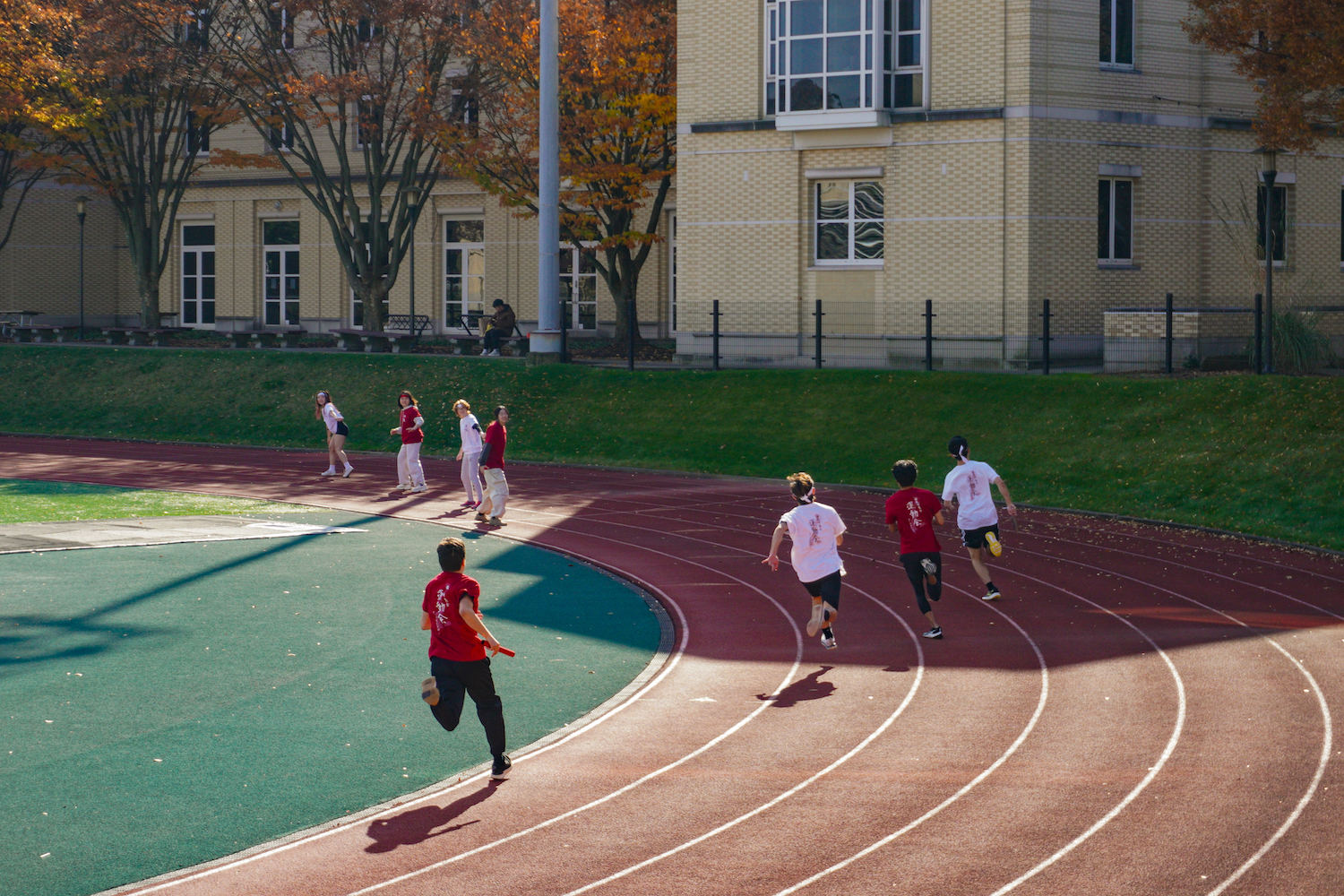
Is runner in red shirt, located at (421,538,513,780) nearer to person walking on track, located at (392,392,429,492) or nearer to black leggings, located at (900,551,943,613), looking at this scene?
black leggings, located at (900,551,943,613)

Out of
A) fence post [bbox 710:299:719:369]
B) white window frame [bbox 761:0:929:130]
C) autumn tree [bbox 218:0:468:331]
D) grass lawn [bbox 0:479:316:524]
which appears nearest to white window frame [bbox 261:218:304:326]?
autumn tree [bbox 218:0:468:331]

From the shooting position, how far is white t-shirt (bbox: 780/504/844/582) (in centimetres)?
1265

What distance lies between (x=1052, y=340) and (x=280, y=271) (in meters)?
29.4

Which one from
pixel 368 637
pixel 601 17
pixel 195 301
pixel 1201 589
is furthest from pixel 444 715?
pixel 195 301

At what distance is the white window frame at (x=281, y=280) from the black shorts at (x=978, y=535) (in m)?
38.5

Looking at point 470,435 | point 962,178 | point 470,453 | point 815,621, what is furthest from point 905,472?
point 962,178

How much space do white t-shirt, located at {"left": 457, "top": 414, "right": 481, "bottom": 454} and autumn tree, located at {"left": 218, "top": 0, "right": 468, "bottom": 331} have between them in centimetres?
1654

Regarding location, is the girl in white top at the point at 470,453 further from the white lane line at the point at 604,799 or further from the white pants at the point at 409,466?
the white lane line at the point at 604,799

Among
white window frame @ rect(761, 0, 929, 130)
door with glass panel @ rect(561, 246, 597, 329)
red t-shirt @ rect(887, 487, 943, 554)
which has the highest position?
white window frame @ rect(761, 0, 929, 130)

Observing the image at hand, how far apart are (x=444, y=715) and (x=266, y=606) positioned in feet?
19.7

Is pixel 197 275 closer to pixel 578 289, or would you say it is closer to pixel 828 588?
pixel 578 289

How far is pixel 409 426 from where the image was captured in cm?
2358

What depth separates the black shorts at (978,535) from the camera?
14820 millimetres

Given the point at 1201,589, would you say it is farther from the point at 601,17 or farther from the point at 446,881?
the point at 601,17
